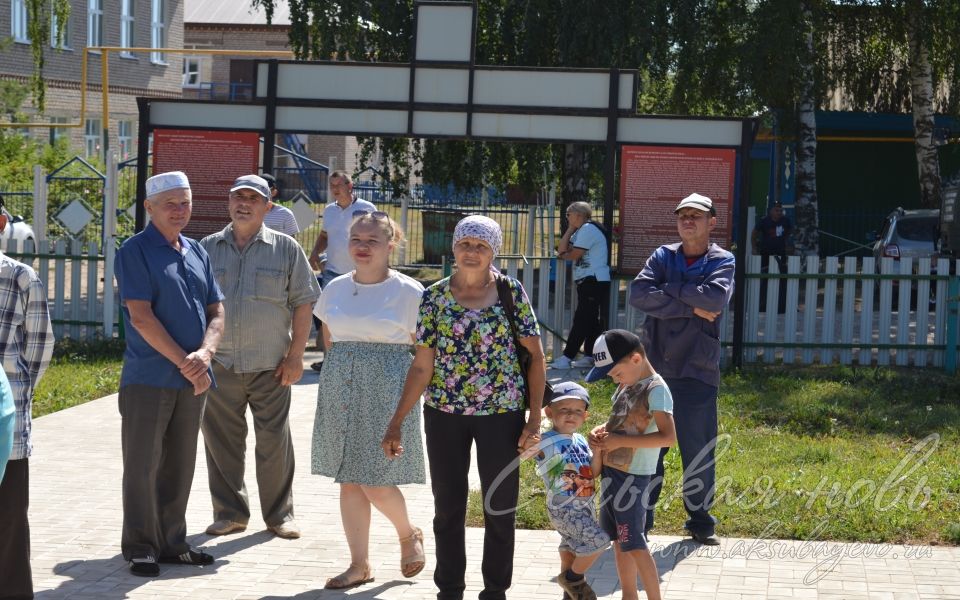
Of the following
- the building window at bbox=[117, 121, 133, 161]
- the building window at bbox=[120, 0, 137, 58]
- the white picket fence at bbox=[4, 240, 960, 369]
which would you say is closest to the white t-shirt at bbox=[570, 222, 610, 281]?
the white picket fence at bbox=[4, 240, 960, 369]

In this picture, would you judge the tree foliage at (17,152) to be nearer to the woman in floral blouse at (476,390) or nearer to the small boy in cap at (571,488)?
the woman in floral blouse at (476,390)

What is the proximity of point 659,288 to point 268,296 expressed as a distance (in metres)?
2.10

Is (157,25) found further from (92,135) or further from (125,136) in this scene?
(125,136)

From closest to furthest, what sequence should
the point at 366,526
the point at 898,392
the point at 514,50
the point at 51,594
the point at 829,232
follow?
the point at 51,594
the point at 366,526
the point at 898,392
the point at 514,50
the point at 829,232

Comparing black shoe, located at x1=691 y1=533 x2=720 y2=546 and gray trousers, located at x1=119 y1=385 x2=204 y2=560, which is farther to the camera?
black shoe, located at x1=691 y1=533 x2=720 y2=546

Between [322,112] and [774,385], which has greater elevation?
[322,112]

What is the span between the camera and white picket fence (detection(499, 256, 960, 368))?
520 inches

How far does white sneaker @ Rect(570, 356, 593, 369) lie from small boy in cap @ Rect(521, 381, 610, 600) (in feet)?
24.2

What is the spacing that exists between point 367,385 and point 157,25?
36.2 meters

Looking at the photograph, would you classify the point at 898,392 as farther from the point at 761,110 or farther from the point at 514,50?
the point at 761,110

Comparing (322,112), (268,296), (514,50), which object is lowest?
(268,296)

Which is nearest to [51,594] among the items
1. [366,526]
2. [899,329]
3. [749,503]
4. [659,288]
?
[366,526]

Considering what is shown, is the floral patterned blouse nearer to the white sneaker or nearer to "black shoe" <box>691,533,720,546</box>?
"black shoe" <box>691,533,720,546</box>

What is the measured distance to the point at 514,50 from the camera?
18.9m
